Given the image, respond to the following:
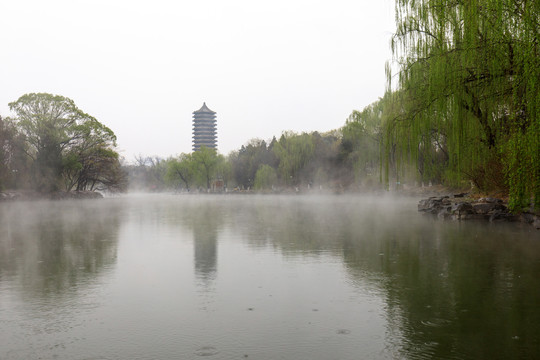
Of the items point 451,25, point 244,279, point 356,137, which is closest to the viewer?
point 244,279

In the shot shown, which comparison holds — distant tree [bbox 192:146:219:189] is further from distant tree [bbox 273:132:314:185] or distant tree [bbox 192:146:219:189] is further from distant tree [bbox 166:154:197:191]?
distant tree [bbox 273:132:314:185]

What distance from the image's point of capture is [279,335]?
4555 millimetres

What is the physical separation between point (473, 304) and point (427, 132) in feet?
24.4

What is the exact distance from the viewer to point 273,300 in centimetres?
593

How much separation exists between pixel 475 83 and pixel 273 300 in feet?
26.3

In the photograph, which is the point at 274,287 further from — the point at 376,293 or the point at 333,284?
the point at 376,293

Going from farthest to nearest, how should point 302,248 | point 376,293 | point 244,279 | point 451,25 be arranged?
point 451,25, point 302,248, point 244,279, point 376,293

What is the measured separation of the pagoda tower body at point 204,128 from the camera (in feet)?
474

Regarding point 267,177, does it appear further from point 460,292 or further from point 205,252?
point 460,292

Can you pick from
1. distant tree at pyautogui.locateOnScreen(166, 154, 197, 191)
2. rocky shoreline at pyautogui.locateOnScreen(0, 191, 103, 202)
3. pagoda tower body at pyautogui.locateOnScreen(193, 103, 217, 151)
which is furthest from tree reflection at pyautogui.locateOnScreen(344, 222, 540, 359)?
pagoda tower body at pyautogui.locateOnScreen(193, 103, 217, 151)

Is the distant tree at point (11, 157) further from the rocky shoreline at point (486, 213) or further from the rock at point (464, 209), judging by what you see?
the rock at point (464, 209)

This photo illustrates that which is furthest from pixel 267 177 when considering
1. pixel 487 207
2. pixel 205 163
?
pixel 487 207

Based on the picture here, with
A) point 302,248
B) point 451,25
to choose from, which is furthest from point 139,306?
point 451,25

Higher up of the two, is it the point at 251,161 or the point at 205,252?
the point at 251,161
